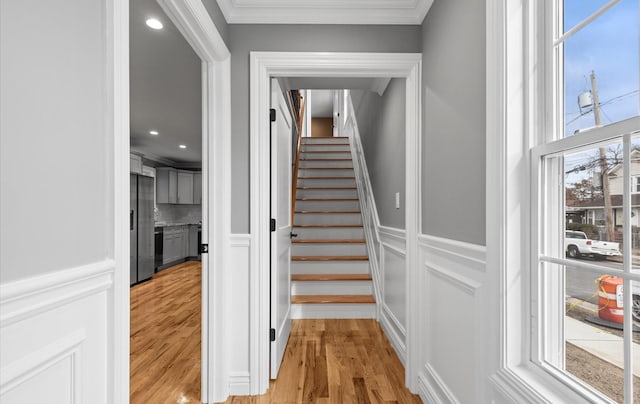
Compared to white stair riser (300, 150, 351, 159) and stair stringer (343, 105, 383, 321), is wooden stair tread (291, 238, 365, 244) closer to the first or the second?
stair stringer (343, 105, 383, 321)

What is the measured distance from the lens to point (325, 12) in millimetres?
2086

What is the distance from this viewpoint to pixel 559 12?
3.45 feet

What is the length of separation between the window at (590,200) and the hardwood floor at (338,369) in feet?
4.15

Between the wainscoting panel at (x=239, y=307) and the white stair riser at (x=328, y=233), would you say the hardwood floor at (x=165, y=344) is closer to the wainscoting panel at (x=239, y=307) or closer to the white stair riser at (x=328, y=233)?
the wainscoting panel at (x=239, y=307)

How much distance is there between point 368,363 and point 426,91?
1.89 metres

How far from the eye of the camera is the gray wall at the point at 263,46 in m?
2.11

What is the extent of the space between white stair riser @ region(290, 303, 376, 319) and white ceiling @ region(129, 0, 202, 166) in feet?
7.90

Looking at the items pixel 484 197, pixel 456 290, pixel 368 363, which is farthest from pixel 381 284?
pixel 484 197

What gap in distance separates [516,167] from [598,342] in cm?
56

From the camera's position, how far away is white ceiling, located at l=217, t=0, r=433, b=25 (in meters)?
2.04

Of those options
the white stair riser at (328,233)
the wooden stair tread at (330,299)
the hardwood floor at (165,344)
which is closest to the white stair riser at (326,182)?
the white stair riser at (328,233)

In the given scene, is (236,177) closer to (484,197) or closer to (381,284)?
(484,197)

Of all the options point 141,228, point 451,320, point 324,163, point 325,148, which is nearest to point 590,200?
point 451,320

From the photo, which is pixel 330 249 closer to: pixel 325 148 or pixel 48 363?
pixel 325 148
